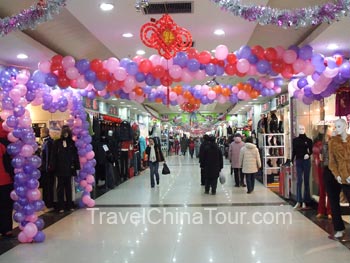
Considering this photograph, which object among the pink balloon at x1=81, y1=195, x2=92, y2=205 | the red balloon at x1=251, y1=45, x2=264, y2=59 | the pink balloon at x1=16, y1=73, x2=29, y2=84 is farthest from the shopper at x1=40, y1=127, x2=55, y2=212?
the red balloon at x1=251, y1=45, x2=264, y2=59

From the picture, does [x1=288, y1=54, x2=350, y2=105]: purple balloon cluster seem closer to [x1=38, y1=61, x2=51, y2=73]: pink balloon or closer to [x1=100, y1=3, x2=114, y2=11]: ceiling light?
[x1=100, y1=3, x2=114, y2=11]: ceiling light

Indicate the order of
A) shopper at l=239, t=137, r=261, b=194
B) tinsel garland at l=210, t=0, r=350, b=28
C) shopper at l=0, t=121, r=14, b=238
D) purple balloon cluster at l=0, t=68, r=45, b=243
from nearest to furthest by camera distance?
tinsel garland at l=210, t=0, r=350, b=28
purple balloon cluster at l=0, t=68, r=45, b=243
shopper at l=0, t=121, r=14, b=238
shopper at l=239, t=137, r=261, b=194

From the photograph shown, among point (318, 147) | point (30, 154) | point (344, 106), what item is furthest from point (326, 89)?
point (30, 154)

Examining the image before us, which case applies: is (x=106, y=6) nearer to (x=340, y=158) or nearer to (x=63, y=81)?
(x=63, y=81)

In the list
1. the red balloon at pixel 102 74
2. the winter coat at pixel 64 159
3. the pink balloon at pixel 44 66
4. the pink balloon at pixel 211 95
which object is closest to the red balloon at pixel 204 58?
the red balloon at pixel 102 74

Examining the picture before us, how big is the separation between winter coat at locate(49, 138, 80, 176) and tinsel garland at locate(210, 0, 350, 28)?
451 centimetres

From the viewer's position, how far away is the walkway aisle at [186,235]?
448 centimetres

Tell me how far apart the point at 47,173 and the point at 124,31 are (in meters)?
3.27

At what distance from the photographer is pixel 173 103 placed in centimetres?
909

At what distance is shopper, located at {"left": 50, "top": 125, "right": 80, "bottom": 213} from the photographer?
720 cm

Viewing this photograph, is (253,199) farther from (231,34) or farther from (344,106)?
(231,34)

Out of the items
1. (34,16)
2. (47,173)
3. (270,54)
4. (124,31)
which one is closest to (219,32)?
(270,54)

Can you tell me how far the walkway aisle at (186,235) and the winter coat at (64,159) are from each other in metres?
0.81

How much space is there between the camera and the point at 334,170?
4.97m
